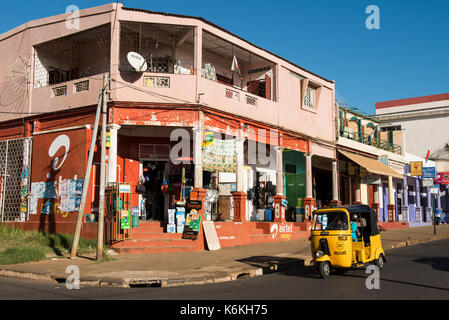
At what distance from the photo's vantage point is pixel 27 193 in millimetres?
18000

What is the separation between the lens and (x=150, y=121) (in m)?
16.3

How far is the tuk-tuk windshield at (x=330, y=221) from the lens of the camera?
1021 centimetres

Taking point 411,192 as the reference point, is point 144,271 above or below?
below

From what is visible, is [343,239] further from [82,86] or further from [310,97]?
[310,97]

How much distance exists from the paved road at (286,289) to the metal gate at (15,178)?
8.44 metres

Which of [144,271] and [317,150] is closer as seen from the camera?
[144,271]

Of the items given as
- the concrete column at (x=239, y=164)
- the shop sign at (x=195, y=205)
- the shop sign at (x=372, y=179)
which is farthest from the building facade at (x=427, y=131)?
the shop sign at (x=195, y=205)

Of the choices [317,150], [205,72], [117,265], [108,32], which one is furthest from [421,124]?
[117,265]

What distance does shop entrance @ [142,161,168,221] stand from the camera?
18672 mm

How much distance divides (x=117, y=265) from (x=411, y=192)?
29.1 m

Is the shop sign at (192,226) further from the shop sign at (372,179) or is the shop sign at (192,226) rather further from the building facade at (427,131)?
the building facade at (427,131)

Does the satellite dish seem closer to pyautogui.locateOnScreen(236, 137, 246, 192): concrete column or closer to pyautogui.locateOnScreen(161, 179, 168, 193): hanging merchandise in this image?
pyautogui.locateOnScreen(161, 179, 168, 193): hanging merchandise

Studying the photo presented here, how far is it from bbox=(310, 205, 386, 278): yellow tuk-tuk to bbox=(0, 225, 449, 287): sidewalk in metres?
2.15
